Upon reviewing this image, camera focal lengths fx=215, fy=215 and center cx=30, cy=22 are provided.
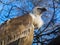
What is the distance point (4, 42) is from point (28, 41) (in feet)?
1.90

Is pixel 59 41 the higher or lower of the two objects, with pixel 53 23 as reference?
higher

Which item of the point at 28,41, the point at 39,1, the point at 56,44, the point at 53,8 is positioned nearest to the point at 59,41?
the point at 56,44

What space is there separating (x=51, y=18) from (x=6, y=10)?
82.4 inches

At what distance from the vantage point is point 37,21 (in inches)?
184

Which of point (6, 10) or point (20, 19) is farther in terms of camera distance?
point (6, 10)

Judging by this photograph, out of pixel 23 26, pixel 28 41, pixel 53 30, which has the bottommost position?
pixel 53 30

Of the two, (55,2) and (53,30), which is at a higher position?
(55,2)

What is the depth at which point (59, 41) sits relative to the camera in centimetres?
345

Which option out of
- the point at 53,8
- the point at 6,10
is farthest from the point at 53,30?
the point at 6,10

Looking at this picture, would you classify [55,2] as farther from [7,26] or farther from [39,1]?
[7,26]

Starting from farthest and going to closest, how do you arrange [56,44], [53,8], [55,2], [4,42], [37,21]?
[55,2] → [53,8] → [37,21] → [4,42] → [56,44]

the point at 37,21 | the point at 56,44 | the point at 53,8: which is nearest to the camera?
the point at 56,44

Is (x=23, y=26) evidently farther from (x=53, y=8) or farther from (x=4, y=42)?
(x=53, y=8)

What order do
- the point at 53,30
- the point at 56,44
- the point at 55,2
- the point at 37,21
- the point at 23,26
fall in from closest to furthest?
the point at 56,44, the point at 23,26, the point at 37,21, the point at 53,30, the point at 55,2
